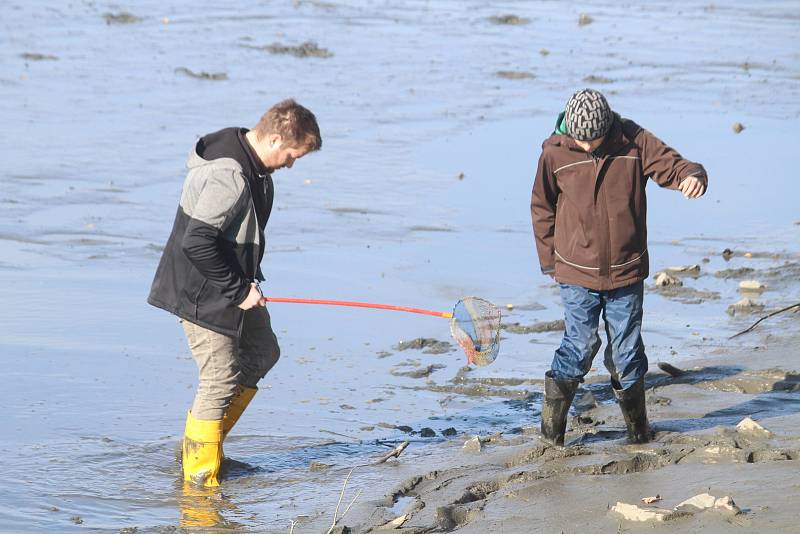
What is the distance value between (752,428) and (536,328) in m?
2.39

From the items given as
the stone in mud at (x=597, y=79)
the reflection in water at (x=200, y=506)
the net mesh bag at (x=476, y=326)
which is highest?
the stone in mud at (x=597, y=79)

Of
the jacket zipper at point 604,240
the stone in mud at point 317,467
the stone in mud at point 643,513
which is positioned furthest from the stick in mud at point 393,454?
the stone in mud at point 643,513

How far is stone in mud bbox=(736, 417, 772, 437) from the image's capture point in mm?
5281

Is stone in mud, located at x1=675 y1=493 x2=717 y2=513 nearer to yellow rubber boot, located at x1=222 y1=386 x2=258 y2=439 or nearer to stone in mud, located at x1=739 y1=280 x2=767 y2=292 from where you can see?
yellow rubber boot, located at x1=222 y1=386 x2=258 y2=439

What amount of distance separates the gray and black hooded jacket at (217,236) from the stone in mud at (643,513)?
6.08 feet

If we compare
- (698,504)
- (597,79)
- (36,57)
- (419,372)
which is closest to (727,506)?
(698,504)

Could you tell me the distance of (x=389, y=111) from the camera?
14164mm

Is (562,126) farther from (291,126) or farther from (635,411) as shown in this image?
(635,411)

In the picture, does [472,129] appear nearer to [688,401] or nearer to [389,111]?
[389,111]

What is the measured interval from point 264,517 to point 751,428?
2.17 metres

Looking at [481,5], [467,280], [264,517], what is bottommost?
[264,517]

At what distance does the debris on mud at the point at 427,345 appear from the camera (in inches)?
288

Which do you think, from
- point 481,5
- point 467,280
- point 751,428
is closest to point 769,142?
point 467,280

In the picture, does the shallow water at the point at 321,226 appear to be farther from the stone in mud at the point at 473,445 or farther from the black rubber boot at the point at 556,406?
the black rubber boot at the point at 556,406
